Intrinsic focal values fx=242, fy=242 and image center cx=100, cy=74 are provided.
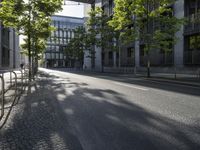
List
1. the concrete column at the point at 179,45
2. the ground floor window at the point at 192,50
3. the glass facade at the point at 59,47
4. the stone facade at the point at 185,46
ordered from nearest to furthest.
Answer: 1. the ground floor window at the point at 192,50
2. the stone facade at the point at 185,46
3. the concrete column at the point at 179,45
4. the glass facade at the point at 59,47

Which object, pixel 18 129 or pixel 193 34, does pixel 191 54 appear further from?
pixel 18 129

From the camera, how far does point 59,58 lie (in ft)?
349

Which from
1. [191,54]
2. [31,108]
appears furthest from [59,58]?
[31,108]

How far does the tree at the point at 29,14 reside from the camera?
18.5 metres

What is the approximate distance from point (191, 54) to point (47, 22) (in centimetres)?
1545

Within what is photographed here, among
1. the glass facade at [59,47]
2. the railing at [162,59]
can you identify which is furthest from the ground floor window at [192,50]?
the glass facade at [59,47]

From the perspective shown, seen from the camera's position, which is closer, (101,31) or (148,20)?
(148,20)

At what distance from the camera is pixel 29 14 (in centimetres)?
1933

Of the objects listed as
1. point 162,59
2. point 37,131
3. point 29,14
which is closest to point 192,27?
point 162,59

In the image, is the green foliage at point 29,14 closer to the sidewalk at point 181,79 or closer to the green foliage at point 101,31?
the sidewalk at point 181,79

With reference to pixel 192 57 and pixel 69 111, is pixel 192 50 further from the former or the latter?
pixel 69 111

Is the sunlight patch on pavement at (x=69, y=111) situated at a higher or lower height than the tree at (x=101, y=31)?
lower

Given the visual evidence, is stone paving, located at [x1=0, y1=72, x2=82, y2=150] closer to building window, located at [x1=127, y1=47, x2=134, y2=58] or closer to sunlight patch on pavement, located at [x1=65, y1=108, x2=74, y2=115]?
sunlight patch on pavement, located at [x1=65, y1=108, x2=74, y2=115]

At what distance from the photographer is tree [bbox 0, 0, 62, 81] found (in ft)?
60.8
